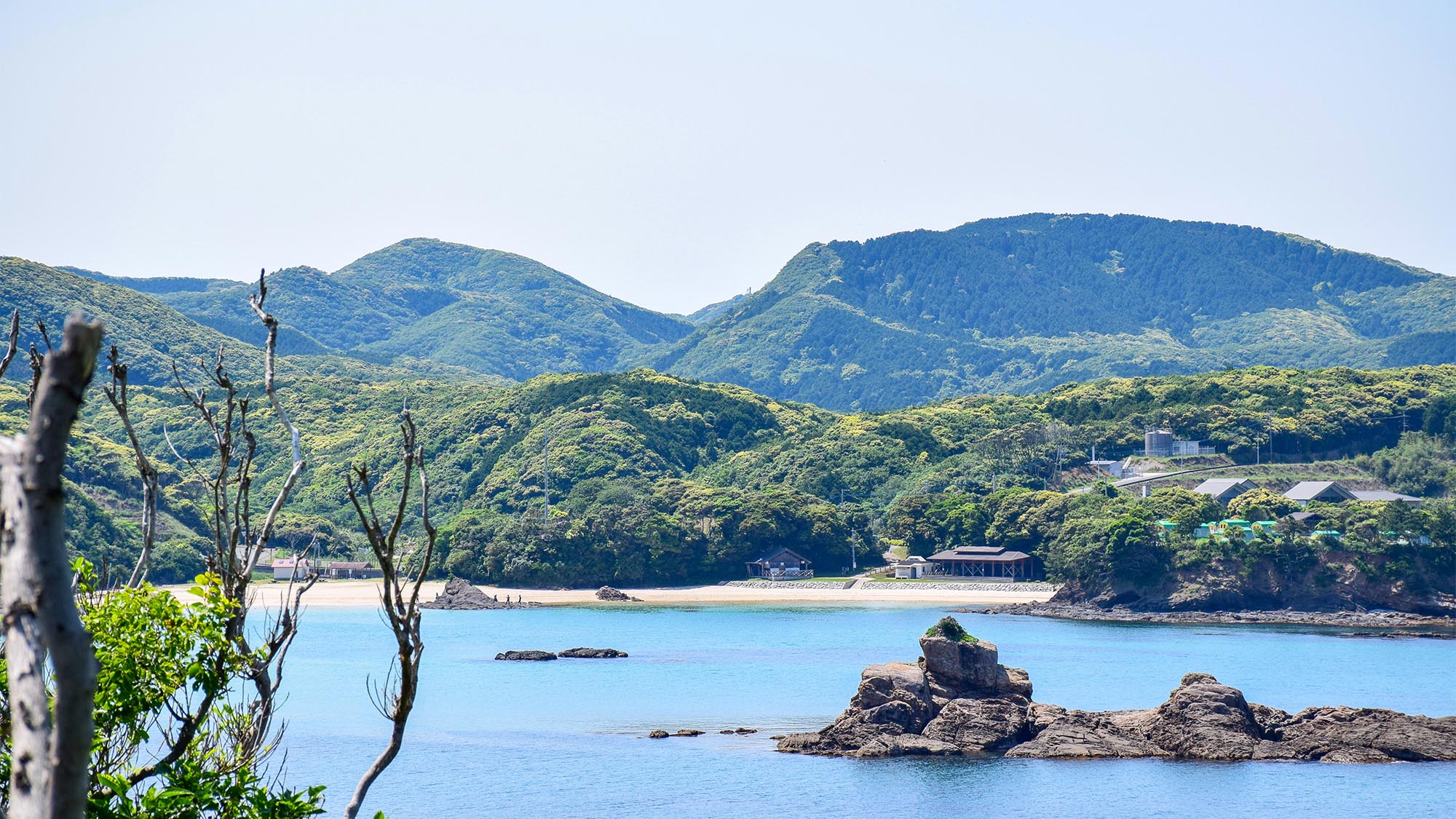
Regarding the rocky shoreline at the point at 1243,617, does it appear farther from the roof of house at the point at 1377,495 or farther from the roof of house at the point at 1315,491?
the roof of house at the point at 1377,495

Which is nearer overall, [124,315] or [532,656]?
[532,656]

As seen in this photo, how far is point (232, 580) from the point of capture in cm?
775

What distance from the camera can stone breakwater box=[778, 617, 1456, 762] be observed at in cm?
3089

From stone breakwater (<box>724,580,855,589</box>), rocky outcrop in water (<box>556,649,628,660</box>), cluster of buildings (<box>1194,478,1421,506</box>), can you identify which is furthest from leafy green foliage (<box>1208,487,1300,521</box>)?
rocky outcrop in water (<box>556,649,628,660</box>)

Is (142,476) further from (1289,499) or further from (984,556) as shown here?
(1289,499)

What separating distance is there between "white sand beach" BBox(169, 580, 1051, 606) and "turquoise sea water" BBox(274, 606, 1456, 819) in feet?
11.2

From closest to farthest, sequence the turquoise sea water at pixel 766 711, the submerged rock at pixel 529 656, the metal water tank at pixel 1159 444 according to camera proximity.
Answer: the turquoise sea water at pixel 766 711, the submerged rock at pixel 529 656, the metal water tank at pixel 1159 444

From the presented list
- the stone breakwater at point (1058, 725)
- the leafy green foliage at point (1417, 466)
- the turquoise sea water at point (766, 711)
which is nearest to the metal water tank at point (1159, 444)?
the leafy green foliage at point (1417, 466)

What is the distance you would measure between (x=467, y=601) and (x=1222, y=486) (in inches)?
1577

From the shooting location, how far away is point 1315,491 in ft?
261

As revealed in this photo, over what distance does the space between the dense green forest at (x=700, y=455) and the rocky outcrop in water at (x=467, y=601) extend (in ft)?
15.0

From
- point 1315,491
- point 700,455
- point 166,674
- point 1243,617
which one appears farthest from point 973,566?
point 166,674

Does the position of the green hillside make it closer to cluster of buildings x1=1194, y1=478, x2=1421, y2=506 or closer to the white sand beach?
the white sand beach

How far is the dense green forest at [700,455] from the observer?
3226 inches
